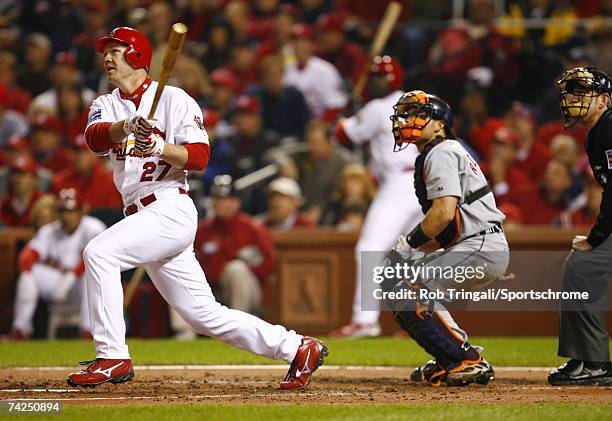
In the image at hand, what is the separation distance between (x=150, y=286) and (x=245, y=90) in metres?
3.62

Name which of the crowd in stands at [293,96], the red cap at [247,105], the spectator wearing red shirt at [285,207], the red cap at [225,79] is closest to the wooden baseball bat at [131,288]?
the crowd in stands at [293,96]

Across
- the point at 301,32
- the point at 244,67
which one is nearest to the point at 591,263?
the point at 301,32

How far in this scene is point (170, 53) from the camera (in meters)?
5.45

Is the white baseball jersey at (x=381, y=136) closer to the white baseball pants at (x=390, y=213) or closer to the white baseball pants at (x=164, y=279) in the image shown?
the white baseball pants at (x=390, y=213)

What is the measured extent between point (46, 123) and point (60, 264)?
3.05 metres

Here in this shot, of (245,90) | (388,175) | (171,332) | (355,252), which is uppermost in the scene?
(245,90)

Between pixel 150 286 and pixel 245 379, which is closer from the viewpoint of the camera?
pixel 245 379

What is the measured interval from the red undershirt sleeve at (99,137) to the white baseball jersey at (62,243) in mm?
5024

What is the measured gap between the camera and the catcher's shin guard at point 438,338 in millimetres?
6062

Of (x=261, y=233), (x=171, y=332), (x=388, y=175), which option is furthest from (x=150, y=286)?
(x=388, y=175)

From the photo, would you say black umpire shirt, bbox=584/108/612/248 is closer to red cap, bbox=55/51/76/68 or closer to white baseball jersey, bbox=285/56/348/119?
white baseball jersey, bbox=285/56/348/119

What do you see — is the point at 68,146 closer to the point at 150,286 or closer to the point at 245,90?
the point at 245,90

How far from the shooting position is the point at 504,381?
654cm

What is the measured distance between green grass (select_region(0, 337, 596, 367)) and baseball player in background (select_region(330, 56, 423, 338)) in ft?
1.03
